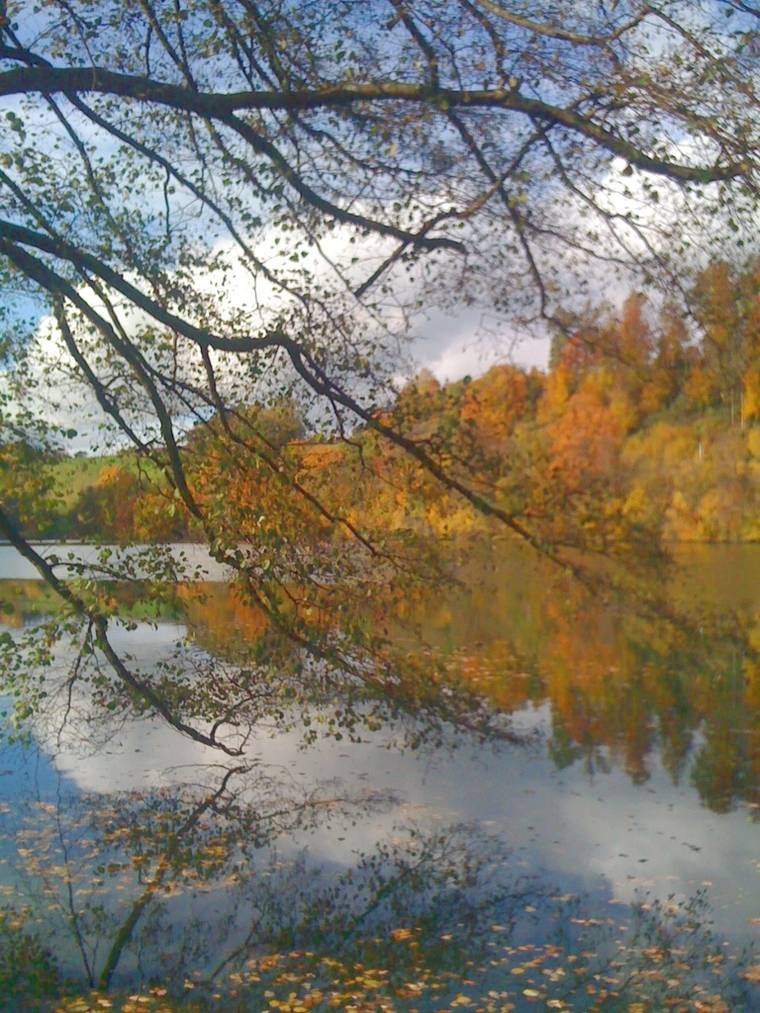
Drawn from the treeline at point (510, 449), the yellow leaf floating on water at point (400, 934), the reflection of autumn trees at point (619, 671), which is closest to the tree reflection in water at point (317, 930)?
the yellow leaf floating on water at point (400, 934)

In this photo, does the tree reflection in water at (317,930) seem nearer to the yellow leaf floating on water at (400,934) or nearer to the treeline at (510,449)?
the yellow leaf floating on water at (400,934)

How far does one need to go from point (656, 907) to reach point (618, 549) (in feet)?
5.32

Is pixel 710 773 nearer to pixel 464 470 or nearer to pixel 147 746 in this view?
pixel 464 470

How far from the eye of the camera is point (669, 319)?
19.3ft

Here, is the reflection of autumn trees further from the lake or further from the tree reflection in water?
the tree reflection in water

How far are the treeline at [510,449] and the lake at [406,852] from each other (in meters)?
0.41

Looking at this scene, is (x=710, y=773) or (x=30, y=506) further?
(x=710, y=773)

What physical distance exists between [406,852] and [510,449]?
2.18m

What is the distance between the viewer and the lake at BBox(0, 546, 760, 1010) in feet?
15.0

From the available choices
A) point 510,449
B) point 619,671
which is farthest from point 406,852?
point 619,671

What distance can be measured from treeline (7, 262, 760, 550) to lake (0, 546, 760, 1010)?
0.41 metres

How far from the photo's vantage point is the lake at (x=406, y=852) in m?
4.59

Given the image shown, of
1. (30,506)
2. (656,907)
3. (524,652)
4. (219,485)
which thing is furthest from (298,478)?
(524,652)

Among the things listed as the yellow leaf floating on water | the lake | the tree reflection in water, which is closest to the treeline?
the lake
